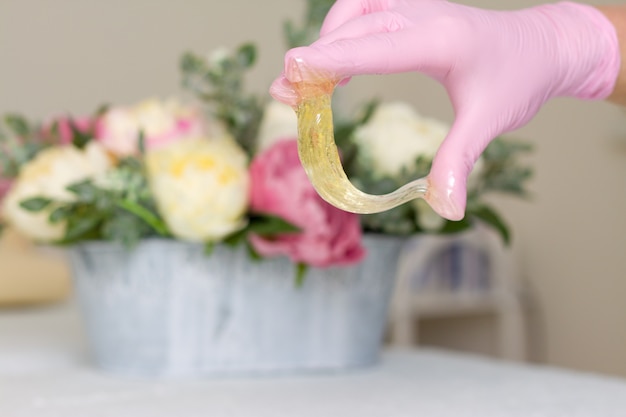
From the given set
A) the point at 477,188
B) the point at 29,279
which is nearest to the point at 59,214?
the point at 477,188

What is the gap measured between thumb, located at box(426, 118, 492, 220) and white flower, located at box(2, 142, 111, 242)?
41 centimetres

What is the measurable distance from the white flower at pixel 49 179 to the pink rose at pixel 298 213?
153 mm

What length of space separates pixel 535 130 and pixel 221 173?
79.0 inches

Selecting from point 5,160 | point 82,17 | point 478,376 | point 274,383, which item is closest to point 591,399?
point 478,376

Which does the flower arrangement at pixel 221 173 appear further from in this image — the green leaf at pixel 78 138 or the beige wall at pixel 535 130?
the beige wall at pixel 535 130

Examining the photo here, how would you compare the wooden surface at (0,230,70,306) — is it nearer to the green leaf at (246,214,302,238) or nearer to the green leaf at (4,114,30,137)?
the green leaf at (4,114,30,137)

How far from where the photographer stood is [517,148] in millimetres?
745

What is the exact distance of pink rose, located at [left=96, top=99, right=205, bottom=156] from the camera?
2.55 feet

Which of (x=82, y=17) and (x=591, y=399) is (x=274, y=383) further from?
(x=82, y=17)

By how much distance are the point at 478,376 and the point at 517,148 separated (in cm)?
21

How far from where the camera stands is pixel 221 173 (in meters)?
0.68

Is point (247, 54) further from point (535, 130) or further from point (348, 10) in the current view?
point (535, 130)

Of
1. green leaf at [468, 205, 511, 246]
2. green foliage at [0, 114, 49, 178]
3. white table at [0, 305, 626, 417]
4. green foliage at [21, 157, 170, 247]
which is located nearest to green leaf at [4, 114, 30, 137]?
green foliage at [0, 114, 49, 178]

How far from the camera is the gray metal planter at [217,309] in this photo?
745mm
